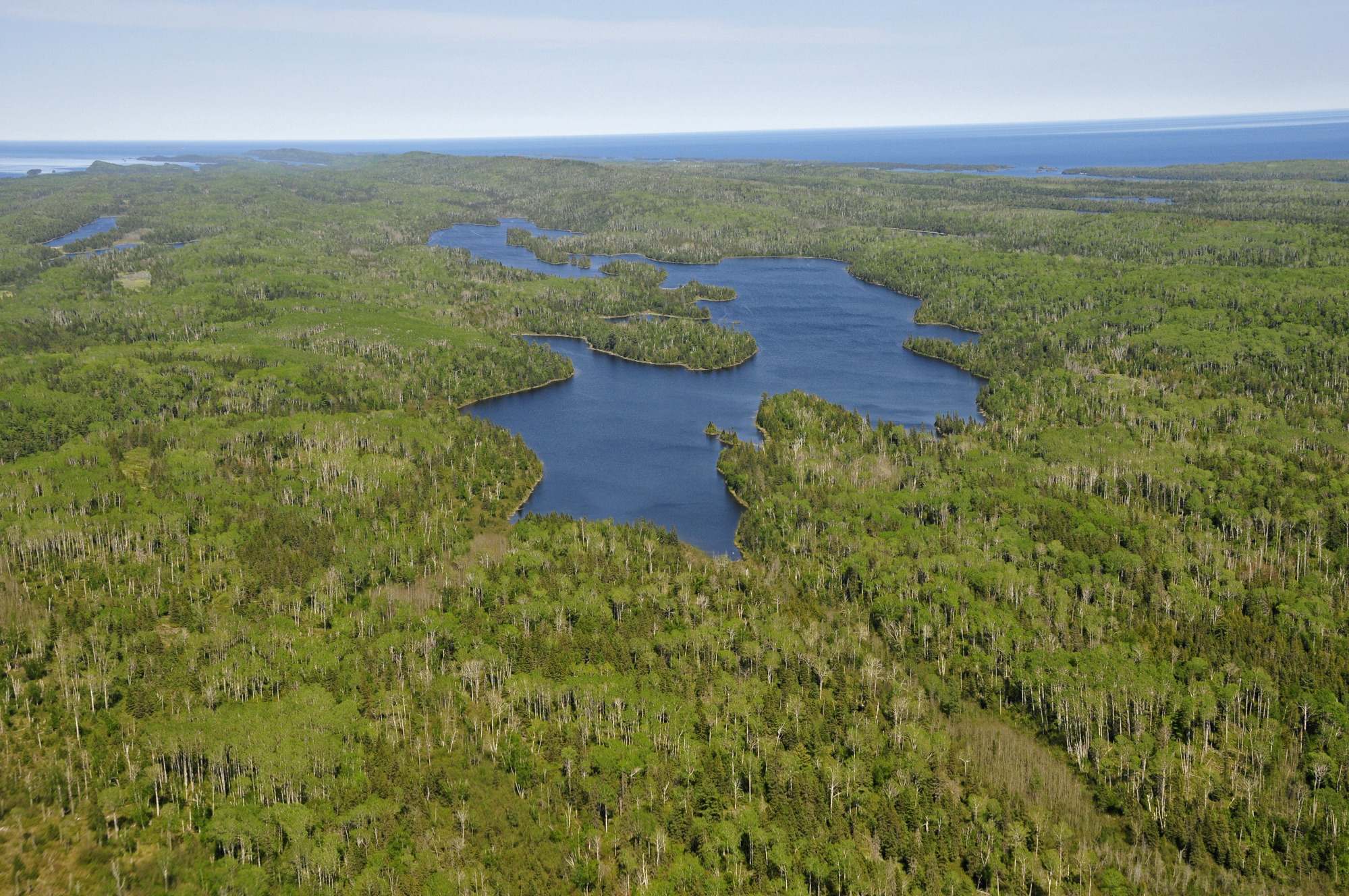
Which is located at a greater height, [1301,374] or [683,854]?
[1301,374]

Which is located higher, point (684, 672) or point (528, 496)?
point (528, 496)

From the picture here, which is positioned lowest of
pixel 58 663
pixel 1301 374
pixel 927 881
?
pixel 927 881

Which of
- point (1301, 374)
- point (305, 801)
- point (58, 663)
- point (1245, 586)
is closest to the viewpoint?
point (305, 801)

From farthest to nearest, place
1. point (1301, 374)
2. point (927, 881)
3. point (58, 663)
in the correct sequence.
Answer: point (1301, 374)
point (58, 663)
point (927, 881)

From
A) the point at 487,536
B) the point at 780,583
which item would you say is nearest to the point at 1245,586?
the point at 780,583

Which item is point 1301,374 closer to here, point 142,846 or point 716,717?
point 716,717

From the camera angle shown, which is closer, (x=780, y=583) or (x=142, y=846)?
(x=142, y=846)

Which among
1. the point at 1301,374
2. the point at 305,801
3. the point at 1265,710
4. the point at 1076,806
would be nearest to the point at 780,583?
the point at 1076,806

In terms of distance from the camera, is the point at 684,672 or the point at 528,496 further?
the point at 528,496

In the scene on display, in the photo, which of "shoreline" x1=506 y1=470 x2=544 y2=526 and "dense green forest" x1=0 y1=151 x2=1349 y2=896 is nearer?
Answer: "dense green forest" x1=0 y1=151 x2=1349 y2=896

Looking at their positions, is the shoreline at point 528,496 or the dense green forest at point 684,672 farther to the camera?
the shoreline at point 528,496

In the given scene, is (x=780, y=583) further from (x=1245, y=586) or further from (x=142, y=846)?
(x=142, y=846)
